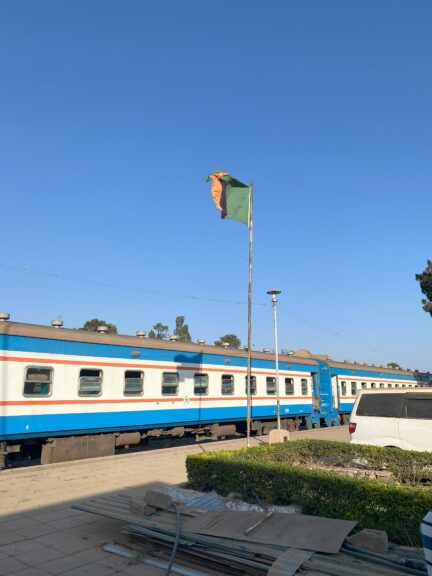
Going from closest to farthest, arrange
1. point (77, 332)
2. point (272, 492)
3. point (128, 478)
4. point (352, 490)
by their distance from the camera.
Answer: point (352, 490) < point (272, 492) < point (128, 478) < point (77, 332)

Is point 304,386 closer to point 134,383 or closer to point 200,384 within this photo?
point 200,384

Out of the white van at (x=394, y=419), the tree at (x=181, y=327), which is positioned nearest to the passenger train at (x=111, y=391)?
the white van at (x=394, y=419)

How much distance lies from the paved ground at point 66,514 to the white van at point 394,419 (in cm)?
430

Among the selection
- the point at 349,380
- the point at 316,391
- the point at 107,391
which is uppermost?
the point at 349,380

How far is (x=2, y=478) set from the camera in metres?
9.98

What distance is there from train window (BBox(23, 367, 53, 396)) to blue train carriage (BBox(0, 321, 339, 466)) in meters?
0.02

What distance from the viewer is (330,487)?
20.9 ft

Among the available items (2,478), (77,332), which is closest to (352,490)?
(2,478)

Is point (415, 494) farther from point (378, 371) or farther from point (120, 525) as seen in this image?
point (378, 371)

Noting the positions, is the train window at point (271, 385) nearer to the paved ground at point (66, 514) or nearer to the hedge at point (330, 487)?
the paved ground at point (66, 514)

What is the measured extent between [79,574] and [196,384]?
11.2 meters

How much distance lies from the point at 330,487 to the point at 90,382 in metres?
8.10

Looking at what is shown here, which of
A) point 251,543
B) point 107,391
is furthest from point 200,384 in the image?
point 251,543

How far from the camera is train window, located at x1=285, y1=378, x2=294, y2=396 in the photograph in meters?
21.3
